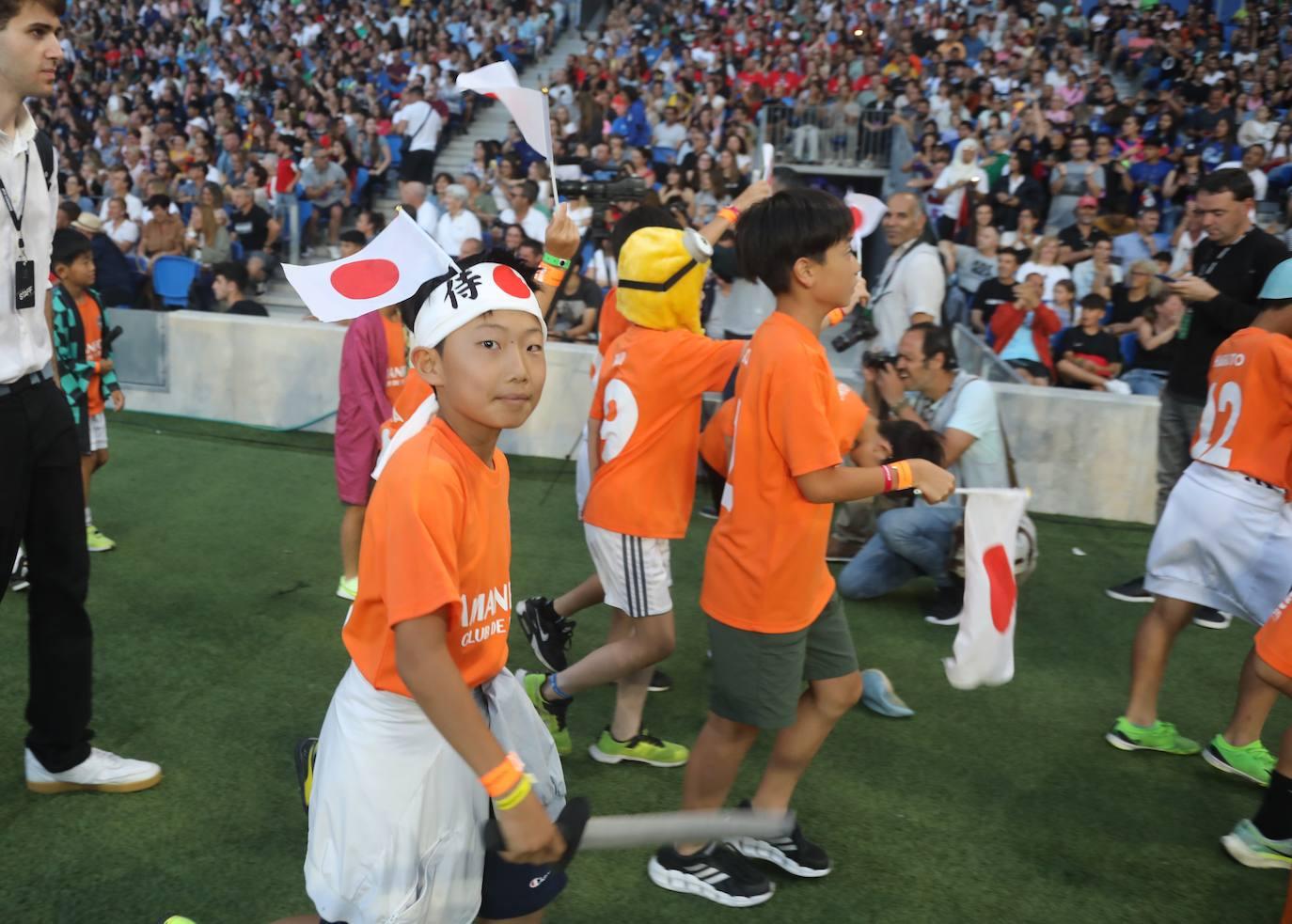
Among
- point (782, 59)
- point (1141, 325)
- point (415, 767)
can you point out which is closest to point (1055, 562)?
point (1141, 325)

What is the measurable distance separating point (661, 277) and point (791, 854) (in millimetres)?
1726

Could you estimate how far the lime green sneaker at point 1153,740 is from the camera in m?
3.92

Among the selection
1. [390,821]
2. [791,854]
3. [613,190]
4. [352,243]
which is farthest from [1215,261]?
[390,821]

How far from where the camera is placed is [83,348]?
512cm

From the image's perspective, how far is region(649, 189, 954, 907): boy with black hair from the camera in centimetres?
269

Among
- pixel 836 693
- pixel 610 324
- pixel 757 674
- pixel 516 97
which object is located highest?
pixel 516 97

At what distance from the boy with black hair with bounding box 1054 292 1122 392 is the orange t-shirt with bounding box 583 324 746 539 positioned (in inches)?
201

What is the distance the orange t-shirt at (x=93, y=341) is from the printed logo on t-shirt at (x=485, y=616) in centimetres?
392

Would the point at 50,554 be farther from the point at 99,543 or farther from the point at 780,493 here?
the point at 99,543

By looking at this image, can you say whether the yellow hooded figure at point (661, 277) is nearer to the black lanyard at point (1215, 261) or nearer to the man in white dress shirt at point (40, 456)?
the man in white dress shirt at point (40, 456)

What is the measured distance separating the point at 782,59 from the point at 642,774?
14958 millimetres

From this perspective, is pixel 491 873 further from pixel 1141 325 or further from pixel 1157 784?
pixel 1141 325

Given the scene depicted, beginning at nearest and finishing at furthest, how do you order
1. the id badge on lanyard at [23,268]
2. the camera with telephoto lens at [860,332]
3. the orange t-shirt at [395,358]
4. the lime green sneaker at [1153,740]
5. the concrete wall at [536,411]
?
the id badge on lanyard at [23,268] < the lime green sneaker at [1153,740] < the orange t-shirt at [395,358] < the camera with telephoto lens at [860,332] < the concrete wall at [536,411]

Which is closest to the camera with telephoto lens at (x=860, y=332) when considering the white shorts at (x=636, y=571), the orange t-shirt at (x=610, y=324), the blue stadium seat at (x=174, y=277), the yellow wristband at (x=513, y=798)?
the orange t-shirt at (x=610, y=324)
